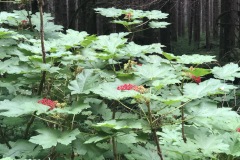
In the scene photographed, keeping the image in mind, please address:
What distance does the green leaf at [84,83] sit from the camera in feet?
7.73

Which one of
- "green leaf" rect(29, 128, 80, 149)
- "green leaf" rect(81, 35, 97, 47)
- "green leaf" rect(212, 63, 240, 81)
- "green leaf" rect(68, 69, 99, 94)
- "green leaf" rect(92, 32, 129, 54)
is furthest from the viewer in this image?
"green leaf" rect(81, 35, 97, 47)

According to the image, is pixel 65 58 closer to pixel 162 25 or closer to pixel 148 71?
pixel 148 71

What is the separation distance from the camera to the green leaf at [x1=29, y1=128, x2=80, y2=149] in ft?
6.81

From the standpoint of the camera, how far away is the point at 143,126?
2189mm

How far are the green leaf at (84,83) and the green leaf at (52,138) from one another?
0.30 m

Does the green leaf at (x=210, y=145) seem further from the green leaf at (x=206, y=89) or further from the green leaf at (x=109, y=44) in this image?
the green leaf at (x=109, y=44)

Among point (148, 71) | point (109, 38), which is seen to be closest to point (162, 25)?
point (109, 38)

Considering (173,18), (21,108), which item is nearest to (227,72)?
(21,108)

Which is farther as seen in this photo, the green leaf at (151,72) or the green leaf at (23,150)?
the green leaf at (23,150)

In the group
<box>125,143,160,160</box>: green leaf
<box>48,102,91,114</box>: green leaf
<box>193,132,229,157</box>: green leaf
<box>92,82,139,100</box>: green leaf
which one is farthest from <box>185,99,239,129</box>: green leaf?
<box>48,102,91,114</box>: green leaf

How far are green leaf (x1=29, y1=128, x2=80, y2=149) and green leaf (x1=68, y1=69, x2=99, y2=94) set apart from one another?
297 mm

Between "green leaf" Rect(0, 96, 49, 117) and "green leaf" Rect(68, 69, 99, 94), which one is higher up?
"green leaf" Rect(68, 69, 99, 94)

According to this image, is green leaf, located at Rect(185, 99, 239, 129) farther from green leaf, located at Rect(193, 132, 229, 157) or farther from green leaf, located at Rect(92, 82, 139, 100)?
green leaf, located at Rect(92, 82, 139, 100)

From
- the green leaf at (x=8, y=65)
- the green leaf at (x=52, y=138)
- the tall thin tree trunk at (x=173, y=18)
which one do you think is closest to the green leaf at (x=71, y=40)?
the green leaf at (x=8, y=65)
